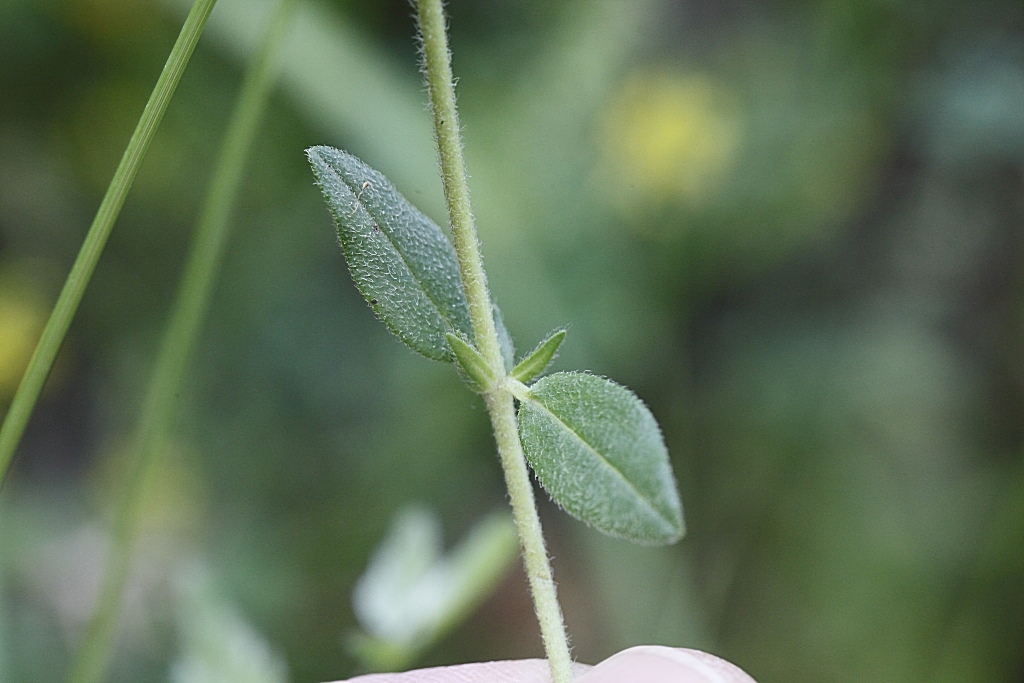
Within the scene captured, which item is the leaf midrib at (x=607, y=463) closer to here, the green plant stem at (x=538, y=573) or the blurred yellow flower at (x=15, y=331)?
the green plant stem at (x=538, y=573)

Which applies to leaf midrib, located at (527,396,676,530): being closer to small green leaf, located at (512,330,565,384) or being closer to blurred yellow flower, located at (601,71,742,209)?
small green leaf, located at (512,330,565,384)

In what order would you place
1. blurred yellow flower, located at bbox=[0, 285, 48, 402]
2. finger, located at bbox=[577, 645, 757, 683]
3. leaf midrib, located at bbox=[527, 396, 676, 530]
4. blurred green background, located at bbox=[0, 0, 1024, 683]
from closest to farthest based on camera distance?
leaf midrib, located at bbox=[527, 396, 676, 530] → finger, located at bbox=[577, 645, 757, 683] → blurred green background, located at bbox=[0, 0, 1024, 683] → blurred yellow flower, located at bbox=[0, 285, 48, 402]

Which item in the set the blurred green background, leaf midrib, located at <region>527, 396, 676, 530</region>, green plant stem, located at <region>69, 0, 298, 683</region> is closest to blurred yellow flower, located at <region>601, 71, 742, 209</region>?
the blurred green background

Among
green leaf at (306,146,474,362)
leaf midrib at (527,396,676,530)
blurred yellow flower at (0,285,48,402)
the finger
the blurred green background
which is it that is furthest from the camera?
blurred yellow flower at (0,285,48,402)

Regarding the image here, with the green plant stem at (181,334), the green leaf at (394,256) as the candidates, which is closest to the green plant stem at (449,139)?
the green leaf at (394,256)

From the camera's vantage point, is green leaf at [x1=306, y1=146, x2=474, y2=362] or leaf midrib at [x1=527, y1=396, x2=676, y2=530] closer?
leaf midrib at [x1=527, y1=396, x2=676, y2=530]

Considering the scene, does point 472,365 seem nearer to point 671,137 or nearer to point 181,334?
point 181,334

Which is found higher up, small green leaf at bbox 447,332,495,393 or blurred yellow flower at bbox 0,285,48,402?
small green leaf at bbox 447,332,495,393

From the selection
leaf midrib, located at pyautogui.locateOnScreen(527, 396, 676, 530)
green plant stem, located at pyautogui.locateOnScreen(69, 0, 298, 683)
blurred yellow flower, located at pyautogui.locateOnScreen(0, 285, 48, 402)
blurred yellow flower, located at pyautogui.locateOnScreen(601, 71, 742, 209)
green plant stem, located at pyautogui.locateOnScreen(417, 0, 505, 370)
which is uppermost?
blurred yellow flower, located at pyautogui.locateOnScreen(601, 71, 742, 209)
